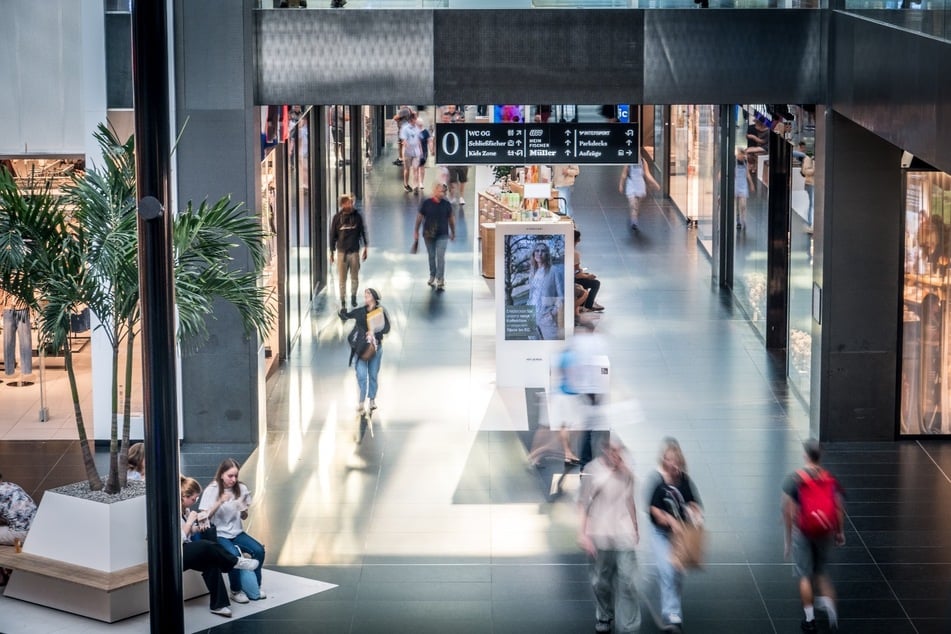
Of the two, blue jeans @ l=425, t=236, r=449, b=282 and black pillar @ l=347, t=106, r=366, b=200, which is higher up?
black pillar @ l=347, t=106, r=366, b=200

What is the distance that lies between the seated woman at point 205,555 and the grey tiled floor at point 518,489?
0.31 m

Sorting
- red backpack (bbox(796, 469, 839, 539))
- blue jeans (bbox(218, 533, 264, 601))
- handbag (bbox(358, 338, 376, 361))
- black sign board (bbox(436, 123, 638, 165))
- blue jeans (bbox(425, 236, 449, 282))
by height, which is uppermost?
black sign board (bbox(436, 123, 638, 165))

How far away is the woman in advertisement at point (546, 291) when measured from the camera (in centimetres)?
1645

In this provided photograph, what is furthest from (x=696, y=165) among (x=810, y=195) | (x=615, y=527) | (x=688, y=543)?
(x=615, y=527)

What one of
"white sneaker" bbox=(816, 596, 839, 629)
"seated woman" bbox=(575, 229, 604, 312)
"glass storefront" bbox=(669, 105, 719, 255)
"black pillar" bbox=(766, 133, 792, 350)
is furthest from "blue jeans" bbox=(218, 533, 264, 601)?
"glass storefront" bbox=(669, 105, 719, 255)

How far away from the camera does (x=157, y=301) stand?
233 inches

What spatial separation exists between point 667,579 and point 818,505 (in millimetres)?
1149

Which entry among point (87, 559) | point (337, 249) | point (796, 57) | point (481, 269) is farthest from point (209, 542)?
point (481, 269)

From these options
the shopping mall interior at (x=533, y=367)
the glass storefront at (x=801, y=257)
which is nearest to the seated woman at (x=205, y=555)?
the shopping mall interior at (x=533, y=367)

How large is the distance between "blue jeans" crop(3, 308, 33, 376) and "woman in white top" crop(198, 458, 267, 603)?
6.84 meters

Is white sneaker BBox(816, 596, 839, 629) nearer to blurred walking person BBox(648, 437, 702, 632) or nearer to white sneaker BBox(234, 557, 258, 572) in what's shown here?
blurred walking person BBox(648, 437, 702, 632)

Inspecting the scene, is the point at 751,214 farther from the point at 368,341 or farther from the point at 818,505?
the point at 818,505

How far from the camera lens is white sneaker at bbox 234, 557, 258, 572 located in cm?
1092

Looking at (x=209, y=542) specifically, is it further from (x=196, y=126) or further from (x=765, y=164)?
(x=765, y=164)
